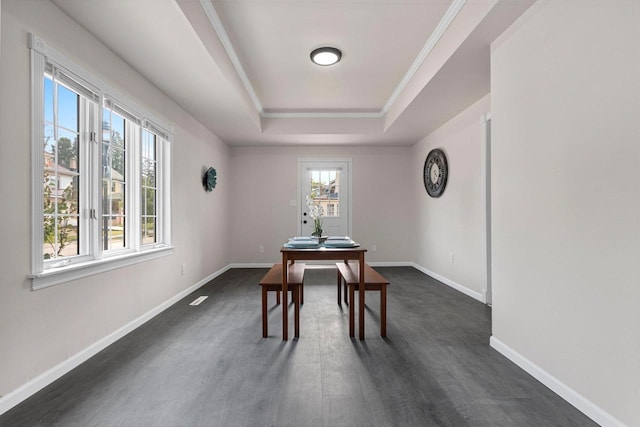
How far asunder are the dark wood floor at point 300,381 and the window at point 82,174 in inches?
27.4

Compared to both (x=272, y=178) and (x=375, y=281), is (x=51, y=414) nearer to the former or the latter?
(x=375, y=281)

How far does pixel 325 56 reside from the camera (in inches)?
120

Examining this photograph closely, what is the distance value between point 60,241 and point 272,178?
3.95m

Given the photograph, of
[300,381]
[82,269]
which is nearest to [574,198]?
[300,381]

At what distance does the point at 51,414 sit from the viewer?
154 cm

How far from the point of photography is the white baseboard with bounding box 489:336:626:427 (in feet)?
4.75

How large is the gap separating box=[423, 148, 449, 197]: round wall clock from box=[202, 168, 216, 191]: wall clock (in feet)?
11.1

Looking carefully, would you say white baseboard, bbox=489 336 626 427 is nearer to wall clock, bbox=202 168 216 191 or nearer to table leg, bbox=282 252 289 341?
table leg, bbox=282 252 289 341

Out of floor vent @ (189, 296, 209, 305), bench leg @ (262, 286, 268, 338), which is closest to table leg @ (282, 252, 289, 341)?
bench leg @ (262, 286, 268, 338)

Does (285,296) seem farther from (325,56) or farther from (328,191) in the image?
(328,191)

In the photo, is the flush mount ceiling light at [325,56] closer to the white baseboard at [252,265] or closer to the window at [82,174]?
the window at [82,174]

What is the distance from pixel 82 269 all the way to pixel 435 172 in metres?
4.44

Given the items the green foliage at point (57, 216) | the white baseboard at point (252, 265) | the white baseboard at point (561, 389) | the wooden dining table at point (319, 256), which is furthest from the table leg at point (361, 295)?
the white baseboard at point (252, 265)

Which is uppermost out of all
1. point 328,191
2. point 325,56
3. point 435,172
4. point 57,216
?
point 325,56
